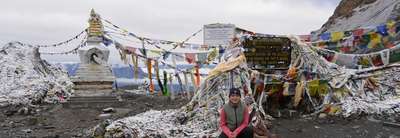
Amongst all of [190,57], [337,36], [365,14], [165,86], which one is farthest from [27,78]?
[365,14]

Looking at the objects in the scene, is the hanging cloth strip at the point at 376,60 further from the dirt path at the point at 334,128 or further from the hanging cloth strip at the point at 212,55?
the hanging cloth strip at the point at 212,55

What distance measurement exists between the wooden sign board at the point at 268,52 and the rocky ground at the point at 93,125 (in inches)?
69.2

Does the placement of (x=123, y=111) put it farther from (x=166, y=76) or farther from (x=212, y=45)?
(x=166, y=76)

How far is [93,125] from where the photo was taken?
13414 mm

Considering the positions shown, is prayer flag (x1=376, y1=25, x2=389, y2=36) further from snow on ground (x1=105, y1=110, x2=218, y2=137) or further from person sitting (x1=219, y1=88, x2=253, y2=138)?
person sitting (x1=219, y1=88, x2=253, y2=138)

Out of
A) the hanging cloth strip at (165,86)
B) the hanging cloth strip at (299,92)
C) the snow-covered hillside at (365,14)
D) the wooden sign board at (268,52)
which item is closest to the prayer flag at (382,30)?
the wooden sign board at (268,52)

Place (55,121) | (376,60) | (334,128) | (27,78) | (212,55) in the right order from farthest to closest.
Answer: (27,78)
(212,55)
(55,121)
(376,60)
(334,128)

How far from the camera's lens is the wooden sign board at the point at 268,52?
43.6 feet

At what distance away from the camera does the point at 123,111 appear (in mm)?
16344

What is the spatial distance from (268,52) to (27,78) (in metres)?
13.5

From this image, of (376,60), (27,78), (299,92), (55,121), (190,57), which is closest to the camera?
(299,92)

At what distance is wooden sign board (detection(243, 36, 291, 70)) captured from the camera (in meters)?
13.3

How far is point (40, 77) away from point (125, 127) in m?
14.5

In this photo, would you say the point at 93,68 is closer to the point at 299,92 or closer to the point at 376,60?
the point at 299,92
